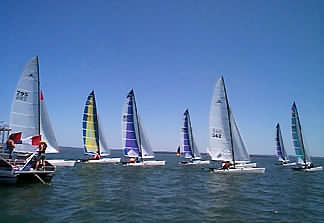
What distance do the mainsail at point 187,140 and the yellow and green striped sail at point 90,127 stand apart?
16.4 meters

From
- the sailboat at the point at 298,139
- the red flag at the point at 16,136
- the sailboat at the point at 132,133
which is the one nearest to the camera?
the red flag at the point at 16,136

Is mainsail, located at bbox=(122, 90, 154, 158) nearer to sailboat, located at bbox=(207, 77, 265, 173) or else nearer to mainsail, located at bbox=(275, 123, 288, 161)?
sailboat, located at bbox=(207, 77, 265, 173)

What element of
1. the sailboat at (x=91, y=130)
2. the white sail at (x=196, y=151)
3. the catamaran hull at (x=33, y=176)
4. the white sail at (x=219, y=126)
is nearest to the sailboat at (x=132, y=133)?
the sailboat at (x=91, y=130)

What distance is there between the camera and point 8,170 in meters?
15.6

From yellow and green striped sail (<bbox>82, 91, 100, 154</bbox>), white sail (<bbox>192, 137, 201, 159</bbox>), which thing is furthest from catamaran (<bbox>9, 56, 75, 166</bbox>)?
white sail (<bbox>192, 137, 201, 159</bbox>)

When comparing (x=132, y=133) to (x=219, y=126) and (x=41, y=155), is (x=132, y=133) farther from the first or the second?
(x=41, y=155)

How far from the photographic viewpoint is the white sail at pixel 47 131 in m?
21.5

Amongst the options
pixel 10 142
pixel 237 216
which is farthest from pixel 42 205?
pixel 237 216

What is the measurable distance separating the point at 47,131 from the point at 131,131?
53.1 feet

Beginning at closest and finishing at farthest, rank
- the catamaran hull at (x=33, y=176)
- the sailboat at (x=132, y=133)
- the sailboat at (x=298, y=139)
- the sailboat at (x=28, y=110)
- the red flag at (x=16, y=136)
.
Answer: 1. the catamaran hull at (x=33, y=176)
2. the red flag at (x=16, y=136)
3. the sailboat at (x=28, y=110)
4. the sailboat at (x=132, y=133)
5. the sailboat at (x=298, y=139)

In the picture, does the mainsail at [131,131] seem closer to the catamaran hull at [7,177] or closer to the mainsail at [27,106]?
the mainsail at [27,106]

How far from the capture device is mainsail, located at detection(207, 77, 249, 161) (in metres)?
29.4

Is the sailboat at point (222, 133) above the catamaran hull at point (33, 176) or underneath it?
above

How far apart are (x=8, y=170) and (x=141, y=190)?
358 inches
